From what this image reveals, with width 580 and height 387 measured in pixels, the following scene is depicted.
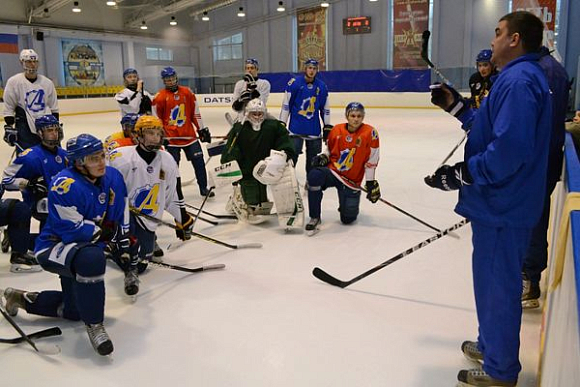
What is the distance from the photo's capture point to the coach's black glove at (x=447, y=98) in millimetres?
2184

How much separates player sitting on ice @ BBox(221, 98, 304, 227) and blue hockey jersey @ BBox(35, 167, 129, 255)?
5.79ft

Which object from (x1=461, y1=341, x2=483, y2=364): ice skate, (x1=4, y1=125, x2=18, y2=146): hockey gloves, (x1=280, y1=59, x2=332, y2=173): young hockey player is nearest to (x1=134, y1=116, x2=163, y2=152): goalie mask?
(x1=461, y1=341, x2=483, y2=364): ice skate

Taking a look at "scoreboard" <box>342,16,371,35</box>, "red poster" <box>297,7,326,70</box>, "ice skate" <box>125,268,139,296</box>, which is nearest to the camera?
"ice skate" <box>125,268,139,296</box>

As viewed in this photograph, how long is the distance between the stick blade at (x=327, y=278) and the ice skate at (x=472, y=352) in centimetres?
93

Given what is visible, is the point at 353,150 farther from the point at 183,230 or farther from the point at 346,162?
the point at 183,230

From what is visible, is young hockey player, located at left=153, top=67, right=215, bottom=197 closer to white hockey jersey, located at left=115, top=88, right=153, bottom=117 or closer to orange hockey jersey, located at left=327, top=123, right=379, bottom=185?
white hockey jersey, located at left=115, top=88, right=153, bottom=117

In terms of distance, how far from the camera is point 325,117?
5516 mm

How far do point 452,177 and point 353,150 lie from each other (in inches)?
92.9

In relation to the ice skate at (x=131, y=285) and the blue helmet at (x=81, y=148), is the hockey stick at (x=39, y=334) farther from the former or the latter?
the blue helmet at (x=81, y=148)

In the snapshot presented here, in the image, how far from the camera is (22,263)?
334cm

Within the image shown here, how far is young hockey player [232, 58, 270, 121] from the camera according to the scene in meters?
4.93

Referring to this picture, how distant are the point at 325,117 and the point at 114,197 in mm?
3319

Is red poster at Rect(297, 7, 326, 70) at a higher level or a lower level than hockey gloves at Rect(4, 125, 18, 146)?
higher

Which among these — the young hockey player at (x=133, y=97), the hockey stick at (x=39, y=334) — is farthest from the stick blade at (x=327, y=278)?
the young hockey player at (x=133, y=97)
